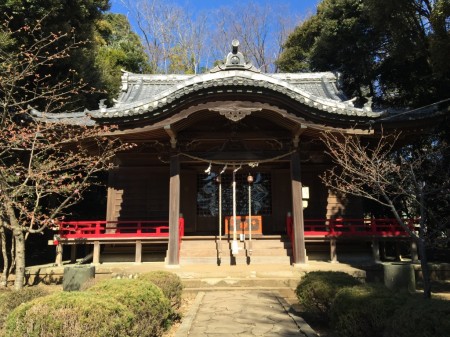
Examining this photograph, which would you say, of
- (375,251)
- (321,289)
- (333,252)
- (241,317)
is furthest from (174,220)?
(375,251)

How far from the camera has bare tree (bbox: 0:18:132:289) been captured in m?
7.98

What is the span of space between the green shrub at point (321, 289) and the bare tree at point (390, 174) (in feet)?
4.66

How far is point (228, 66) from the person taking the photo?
1192 cm

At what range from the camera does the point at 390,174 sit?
11.3 meters

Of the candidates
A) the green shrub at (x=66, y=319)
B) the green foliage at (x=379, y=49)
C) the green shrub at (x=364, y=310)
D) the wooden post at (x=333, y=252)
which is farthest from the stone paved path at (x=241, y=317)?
the green foliage at (x=379, y=49)

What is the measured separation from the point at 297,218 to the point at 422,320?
7568 mm

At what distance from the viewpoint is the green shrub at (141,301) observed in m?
4.73

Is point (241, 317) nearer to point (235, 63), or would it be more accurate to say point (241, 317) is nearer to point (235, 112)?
point (235, 112)

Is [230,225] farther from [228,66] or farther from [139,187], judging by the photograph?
[228,66]

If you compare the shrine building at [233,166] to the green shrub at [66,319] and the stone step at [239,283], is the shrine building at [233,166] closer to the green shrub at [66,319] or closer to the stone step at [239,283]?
A: the stone step at [239,283]

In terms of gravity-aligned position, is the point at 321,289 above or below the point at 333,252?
below

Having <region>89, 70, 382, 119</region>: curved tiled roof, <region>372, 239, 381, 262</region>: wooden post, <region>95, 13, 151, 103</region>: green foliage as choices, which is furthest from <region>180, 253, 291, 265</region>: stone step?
<region>95, 13, 151, 103</region>: green foliage

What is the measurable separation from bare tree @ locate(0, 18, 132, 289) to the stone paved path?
3733 millimetres

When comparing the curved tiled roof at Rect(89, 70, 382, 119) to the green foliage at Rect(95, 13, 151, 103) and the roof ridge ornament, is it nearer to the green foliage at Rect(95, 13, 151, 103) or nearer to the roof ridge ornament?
the roof ridge ornament
